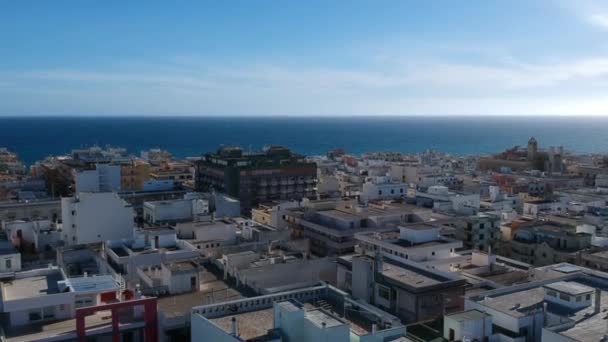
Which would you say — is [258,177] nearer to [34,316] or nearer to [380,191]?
[380,191]

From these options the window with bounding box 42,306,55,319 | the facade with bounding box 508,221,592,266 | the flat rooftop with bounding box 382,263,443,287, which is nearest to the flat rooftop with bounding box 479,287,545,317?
the flat rooftop with bounding box 382,263,443,287

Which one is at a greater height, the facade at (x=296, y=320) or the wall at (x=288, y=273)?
the facade at (x=296, y=320)

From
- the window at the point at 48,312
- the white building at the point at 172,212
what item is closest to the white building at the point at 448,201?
the white building at the point at 172,212

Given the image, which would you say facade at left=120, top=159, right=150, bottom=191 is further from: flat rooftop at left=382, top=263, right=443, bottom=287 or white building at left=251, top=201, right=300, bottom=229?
flat rooftop at left=382, top=263, right=443, bottom=287

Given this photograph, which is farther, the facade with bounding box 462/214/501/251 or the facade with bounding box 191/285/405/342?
the facade with bounding box 462/214/501/251

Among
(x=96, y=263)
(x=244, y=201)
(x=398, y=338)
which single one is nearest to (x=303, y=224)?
(x=96, y=263)

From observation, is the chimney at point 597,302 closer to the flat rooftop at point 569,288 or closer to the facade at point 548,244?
the flat rooftop at point 569,288
